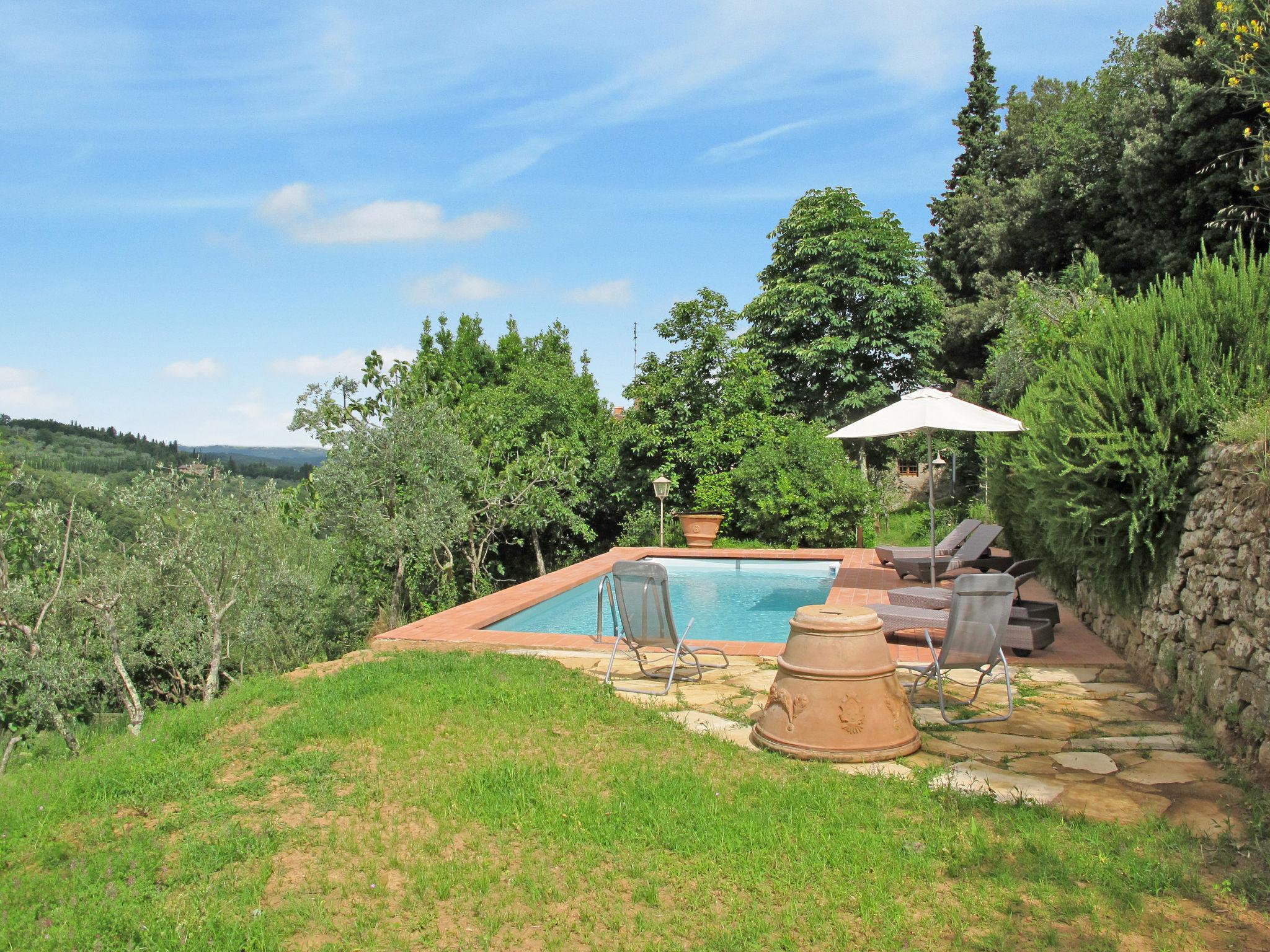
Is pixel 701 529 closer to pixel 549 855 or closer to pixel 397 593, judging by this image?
pixel 397 593

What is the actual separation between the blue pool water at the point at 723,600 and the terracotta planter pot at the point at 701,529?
1.41m

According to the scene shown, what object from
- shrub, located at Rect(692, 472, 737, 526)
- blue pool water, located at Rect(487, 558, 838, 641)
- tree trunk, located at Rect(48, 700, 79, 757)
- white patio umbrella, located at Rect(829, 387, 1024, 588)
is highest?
white patio umbrella, located at Rect(829, 387, 1024, 588)

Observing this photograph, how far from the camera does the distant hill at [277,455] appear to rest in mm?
13633

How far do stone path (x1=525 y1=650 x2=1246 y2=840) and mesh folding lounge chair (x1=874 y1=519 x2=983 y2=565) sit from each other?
477 centimetres

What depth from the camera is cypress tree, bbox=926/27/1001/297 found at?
31.5m

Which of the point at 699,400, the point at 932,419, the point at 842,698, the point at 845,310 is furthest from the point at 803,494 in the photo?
the point at 842,698

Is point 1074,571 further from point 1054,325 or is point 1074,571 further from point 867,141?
point 867,141

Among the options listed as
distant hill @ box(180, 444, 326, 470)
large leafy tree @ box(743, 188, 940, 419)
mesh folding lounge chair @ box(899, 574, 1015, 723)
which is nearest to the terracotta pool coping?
mesh folding lounge chair @ box(899, 574, 1015, 723)

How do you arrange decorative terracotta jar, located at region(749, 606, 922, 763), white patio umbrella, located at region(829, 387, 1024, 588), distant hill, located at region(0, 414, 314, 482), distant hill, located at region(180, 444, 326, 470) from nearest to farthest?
decorative terracotta jar, located at region(749, 606, 922, 763) → white patio umbrella, located at region(829, 387, 1024, 588) → distant hill, located at region(180, 444, 326, 470) → distant hill, located at region(0, 414, 314, 482)

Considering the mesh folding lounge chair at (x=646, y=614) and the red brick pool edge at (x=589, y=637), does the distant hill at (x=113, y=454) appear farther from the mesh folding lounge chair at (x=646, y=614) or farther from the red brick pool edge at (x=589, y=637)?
the mesh folding lounge chair at (x=646, y=614)

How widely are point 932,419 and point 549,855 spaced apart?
668 centimetres

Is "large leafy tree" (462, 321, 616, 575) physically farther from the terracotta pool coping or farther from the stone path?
the stone path

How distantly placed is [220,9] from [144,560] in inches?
307

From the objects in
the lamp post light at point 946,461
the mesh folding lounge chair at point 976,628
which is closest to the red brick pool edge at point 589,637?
the mesh folding lounge chair at point 976,628
